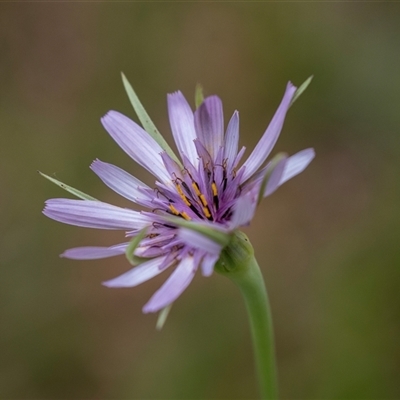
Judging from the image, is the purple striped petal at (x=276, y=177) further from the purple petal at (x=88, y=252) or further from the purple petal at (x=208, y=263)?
the purple petal at (x=88, y=252)

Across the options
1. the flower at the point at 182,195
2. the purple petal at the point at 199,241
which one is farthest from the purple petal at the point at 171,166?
the purple petal at the point at 199,241

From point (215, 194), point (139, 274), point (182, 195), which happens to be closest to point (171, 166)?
point (182, 195)

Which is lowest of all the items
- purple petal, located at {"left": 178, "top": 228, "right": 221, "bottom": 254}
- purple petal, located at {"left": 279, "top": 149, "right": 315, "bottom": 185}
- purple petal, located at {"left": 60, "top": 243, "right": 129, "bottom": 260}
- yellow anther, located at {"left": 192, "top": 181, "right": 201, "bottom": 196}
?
purple petal, located at {"left": 60, "top": 243, "right": 129, "bottom": 260}

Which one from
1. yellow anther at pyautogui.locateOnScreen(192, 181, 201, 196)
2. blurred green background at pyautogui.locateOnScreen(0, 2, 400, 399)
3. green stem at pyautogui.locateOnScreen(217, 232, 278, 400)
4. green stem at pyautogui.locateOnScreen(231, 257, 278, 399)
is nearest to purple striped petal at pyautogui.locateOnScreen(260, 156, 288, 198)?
green stem at pyautogui.locateOnScreen(217, 232, 278, 400)

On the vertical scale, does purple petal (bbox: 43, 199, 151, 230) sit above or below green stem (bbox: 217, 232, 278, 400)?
above

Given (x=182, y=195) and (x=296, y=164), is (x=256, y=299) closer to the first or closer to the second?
(x=182, y=195)

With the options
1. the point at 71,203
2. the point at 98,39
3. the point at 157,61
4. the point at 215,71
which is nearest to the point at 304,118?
the point at 215,71

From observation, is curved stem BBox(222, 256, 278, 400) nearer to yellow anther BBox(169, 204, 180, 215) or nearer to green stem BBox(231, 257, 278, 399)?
green stem BBox(231, 257, 278, 399)
